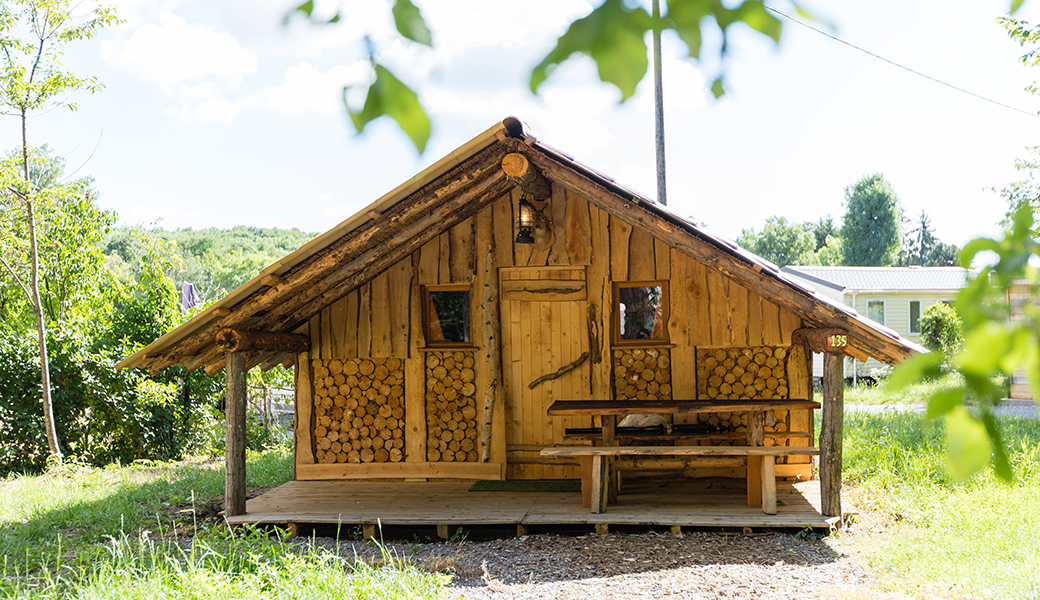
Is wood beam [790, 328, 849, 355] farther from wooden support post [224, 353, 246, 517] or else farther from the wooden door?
wooden support post [224, 353, 246, 517]

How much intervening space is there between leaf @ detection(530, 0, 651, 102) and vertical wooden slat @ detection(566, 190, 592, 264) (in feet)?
20.7

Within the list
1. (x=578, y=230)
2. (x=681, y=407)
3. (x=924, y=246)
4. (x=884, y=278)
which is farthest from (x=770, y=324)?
(x=924, y=246)

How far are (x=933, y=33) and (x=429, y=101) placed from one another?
124 cm

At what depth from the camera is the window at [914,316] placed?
20.9 meters

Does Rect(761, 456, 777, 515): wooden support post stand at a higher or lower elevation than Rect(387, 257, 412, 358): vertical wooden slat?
lower

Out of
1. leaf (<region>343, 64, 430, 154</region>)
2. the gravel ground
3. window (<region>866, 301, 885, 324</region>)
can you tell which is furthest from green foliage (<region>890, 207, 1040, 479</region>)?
window (<region>866, 301, 885, 324</region>)

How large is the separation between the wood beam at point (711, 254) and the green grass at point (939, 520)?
1.33 m

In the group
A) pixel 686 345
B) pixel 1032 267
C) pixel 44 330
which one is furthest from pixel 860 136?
pixel 1032 267

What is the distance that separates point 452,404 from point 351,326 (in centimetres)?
137

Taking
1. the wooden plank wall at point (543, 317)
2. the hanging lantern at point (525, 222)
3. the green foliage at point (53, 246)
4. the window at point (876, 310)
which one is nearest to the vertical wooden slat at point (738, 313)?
the wooden plank wall at point (543, 317)

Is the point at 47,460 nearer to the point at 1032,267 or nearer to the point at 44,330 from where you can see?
the point at 44,330

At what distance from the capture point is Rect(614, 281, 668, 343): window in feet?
24.1

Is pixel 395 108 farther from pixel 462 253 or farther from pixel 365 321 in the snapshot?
pixel 365 321

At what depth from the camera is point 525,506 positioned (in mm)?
6301
